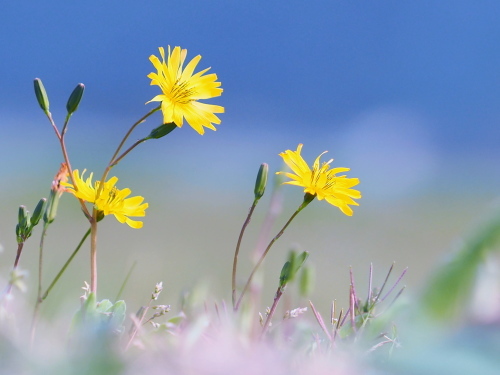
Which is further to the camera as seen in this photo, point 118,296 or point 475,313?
point 118,296

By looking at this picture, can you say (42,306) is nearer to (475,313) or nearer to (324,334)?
(324,334)

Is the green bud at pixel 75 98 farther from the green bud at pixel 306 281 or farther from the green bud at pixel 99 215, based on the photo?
the green bud at pixel 306 281

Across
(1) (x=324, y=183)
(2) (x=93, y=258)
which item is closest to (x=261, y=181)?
(1) (x=324, y=183)

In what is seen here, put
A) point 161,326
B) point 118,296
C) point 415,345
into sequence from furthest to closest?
point 118,296
point 161,326
point 415,345

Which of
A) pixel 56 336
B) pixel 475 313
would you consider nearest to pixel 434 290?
pixel 475 313

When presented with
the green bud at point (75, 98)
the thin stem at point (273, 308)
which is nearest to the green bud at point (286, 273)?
the thin stem at point (273, 308)

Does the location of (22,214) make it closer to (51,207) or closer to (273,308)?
(51,207)

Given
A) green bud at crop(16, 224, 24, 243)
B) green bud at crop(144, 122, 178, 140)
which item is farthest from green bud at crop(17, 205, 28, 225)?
green bud at crop(144, 122, 178, 140)
